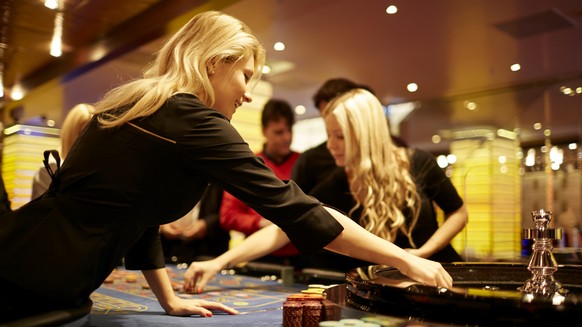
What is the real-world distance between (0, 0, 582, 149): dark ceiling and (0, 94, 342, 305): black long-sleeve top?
1855mm

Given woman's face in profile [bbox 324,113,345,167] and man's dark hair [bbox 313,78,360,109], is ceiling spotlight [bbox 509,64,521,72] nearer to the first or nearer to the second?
man's dark hair [bbox 313,78,360,109]

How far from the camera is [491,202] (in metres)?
4.27

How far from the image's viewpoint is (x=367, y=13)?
4973 mm

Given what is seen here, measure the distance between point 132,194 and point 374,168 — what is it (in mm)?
1392

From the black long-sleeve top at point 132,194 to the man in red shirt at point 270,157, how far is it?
2.52 metres

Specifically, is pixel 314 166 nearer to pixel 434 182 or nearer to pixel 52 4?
pixel 434 182

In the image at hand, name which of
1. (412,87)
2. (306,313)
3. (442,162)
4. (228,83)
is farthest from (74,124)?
(412,87)

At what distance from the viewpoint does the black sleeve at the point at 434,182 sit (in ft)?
8.66

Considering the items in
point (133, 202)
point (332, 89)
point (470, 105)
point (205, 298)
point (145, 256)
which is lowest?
point (205, 298)

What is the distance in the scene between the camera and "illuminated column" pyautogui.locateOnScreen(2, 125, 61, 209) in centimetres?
423

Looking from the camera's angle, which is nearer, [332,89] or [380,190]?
[380,190]

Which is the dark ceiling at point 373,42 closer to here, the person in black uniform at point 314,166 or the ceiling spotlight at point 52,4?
the ceiling spotlight at point 52,4

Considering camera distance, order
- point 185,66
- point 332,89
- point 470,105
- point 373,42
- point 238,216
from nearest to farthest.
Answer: point 185,66 < point 332,89 < point 238,216 < point 373,42 < point 470,105

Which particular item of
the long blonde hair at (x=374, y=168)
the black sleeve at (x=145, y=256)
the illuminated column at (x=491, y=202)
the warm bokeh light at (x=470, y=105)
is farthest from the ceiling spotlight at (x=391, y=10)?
the warm bokeh light at (x=470, y=105)
